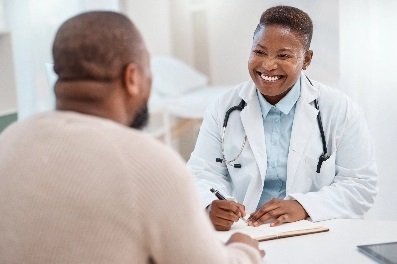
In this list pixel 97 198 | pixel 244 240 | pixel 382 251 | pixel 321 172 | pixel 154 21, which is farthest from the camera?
pixel 154 21

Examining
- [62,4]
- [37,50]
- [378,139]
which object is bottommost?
[378,139]

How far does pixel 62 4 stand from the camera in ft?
11.1

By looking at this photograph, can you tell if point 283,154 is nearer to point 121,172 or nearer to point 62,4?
point 121,172

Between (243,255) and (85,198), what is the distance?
1.11 feet

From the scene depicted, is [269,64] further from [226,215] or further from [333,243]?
[333,243]

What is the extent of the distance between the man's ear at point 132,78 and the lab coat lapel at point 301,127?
3.28 feet

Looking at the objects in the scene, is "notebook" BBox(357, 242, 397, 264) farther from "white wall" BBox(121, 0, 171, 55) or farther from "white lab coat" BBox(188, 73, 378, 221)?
"white wall" BBox(121, 0, 171, 55)

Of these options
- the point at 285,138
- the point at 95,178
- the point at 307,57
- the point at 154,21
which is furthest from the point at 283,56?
the point at 154,21

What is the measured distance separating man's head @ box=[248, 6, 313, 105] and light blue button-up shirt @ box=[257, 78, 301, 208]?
0.04 meters

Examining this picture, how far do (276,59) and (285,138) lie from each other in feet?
0.81

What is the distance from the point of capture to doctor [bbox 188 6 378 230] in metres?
1.99

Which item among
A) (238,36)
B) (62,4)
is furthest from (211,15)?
(62,4)

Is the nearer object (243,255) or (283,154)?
(243,255)

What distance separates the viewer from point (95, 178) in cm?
98
